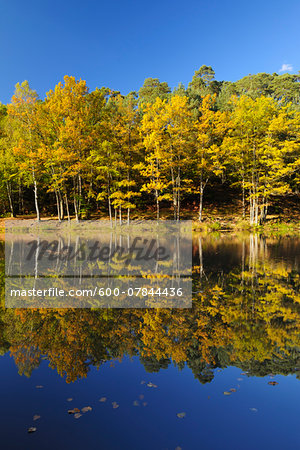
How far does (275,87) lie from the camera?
68562 millimetres

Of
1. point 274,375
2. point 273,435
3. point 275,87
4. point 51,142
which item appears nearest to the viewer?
point 273,435

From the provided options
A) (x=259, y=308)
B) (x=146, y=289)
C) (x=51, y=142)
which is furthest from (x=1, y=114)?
(x=259, y=308)

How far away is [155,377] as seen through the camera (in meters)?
4.36

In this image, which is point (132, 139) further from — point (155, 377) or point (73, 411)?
point (73, 411)

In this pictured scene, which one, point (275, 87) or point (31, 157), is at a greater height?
point (275, 87)

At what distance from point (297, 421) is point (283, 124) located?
3336cm

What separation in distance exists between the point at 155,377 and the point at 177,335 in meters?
1.35

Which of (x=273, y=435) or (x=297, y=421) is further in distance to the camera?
(x=297, y=421)

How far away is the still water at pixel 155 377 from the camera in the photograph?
123 inches

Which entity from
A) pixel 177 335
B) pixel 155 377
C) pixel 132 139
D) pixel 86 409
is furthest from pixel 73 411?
pixel 132 139

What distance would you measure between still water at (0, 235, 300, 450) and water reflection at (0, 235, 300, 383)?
22 millimetres

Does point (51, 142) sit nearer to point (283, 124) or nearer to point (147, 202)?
point (147, 202)

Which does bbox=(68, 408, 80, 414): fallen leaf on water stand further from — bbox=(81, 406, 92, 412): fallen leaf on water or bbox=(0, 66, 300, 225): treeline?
bbox=(0, 66, 300, 225): treeline

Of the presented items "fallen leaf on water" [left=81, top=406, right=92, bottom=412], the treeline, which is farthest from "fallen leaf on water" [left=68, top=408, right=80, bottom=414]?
the treeline
